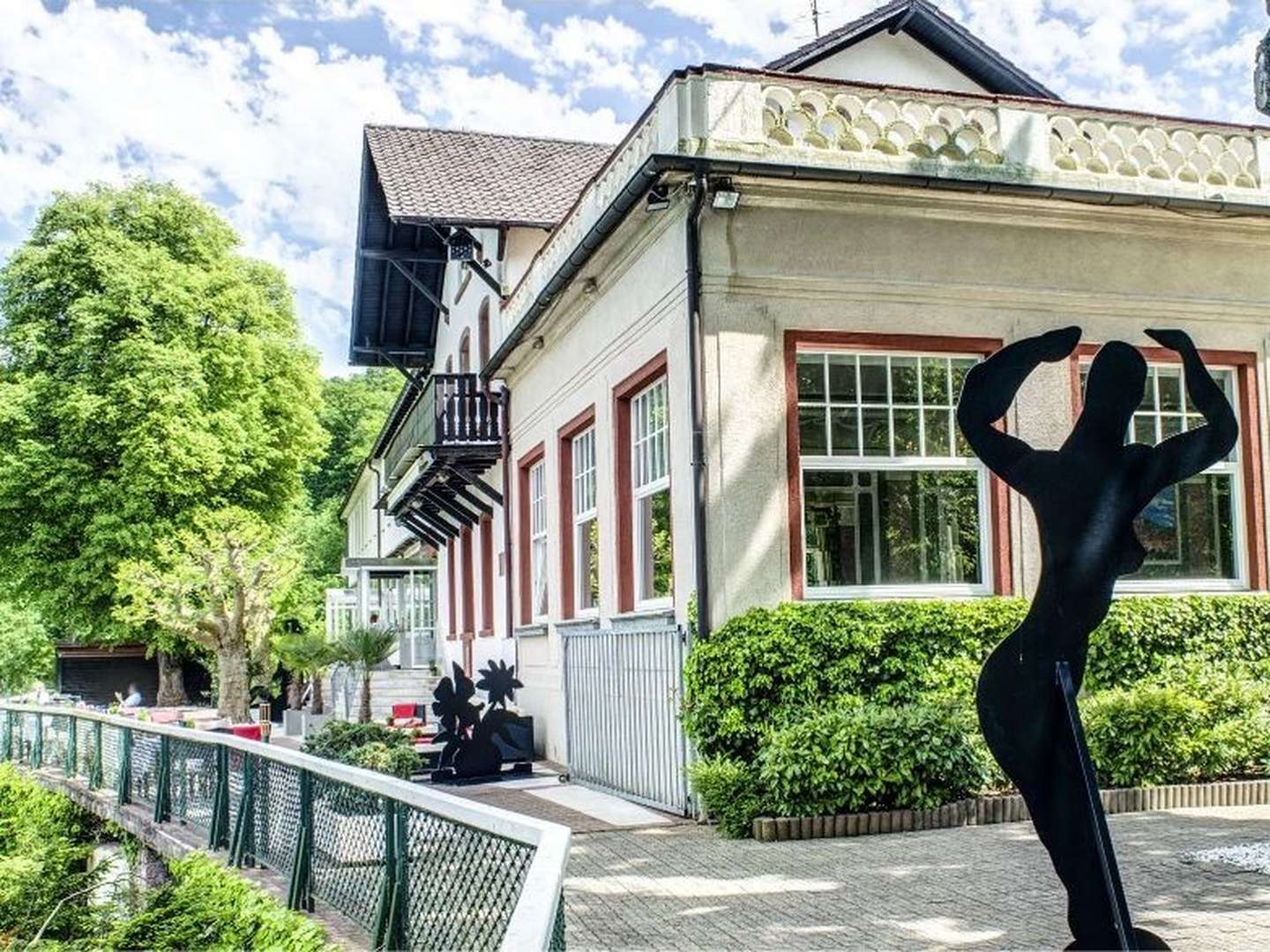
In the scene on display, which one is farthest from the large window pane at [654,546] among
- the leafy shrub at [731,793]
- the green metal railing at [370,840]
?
the green metal railing at [370,840]

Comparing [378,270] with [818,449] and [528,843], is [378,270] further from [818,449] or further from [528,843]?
[528,843]

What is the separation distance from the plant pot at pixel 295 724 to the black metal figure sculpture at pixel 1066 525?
20.8 m

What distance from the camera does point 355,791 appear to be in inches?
261

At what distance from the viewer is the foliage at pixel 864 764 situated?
9.64 meters

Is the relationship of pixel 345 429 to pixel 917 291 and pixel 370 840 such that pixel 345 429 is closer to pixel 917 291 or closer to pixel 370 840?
pixel 917 291

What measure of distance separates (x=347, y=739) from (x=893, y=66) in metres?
9.95

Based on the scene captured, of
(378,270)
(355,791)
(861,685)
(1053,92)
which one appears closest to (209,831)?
(355,791)

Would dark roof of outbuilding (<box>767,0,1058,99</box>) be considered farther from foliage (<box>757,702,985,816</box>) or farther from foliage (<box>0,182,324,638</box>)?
foliage (<box>0,182,324,638</box>)

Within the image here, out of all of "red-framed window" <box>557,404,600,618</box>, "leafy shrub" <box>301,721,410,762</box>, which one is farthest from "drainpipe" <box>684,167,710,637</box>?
"leafy shrub" <box>301,721,410,762</box>

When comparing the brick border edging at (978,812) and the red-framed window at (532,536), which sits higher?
the red-framed window at (532,536)

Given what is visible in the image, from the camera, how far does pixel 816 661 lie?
416 inches

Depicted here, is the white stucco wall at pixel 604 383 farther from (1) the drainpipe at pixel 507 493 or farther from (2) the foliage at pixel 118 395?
(2) the foliage at pixel 118 395

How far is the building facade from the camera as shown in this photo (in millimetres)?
11188

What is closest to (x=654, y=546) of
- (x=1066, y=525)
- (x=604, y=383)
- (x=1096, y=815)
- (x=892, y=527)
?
(x=604, y=383)
